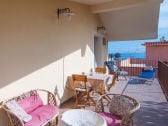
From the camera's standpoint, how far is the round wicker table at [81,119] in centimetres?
256

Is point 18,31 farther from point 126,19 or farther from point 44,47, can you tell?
point 126,19

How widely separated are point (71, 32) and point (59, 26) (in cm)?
70

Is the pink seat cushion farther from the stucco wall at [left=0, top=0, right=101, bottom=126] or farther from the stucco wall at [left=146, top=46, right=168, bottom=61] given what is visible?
the stucco wall at [left=146, top=46, right=168, bottom=61]

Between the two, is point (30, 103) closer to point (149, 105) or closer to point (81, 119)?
point (81, 119)

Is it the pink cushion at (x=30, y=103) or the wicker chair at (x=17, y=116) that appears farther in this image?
the pink cushion at (x=30, y=103)

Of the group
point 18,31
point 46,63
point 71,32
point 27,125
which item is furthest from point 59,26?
point 27,125

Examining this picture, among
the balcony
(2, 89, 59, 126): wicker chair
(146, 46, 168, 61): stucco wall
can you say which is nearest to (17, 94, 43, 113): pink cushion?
(2, 89, 59, 126): wicker chair

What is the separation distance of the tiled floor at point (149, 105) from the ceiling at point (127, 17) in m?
2.63

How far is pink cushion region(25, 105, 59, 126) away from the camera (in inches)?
121

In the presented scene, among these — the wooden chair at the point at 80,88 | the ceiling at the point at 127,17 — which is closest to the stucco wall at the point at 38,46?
the wooden chair at the point at 80,88

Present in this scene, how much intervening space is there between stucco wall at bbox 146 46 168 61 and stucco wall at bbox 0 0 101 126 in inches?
313

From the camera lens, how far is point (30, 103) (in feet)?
12.1

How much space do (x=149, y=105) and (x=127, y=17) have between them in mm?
4030

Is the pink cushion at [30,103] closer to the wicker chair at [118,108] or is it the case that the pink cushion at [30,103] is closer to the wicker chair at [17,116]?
the wicker chair at [17,116]
